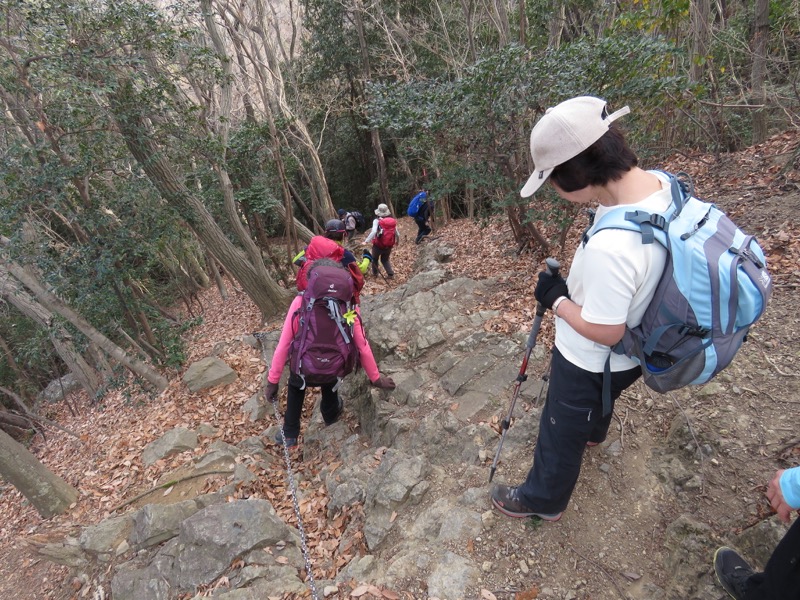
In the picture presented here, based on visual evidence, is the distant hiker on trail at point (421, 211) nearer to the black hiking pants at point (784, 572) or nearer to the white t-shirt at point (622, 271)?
the white t-shirt at point (622, 271)

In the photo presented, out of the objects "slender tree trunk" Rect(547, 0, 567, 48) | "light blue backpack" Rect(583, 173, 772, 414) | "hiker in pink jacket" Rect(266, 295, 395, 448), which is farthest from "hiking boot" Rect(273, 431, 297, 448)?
"slender tree trunk" Rect(547, 0, 567, 48)

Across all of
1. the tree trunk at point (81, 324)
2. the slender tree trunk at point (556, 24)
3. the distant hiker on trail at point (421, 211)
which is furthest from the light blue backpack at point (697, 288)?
the distant hiker on trail at point (421, 211)

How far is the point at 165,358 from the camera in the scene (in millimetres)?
7738

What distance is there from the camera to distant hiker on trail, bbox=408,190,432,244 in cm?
1188

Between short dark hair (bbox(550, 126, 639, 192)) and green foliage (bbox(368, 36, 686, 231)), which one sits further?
green foliage (bbox(368, 36, 686, 231))

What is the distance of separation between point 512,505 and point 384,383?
2.27 m

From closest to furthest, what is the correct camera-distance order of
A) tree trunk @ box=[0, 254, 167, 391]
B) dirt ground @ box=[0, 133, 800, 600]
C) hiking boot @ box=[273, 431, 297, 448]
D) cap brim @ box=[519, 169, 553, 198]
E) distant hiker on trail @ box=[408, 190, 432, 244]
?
cap brim @ box=[519, 169, 553, 198]
dirt ground @ box=[0, 133, 800, 600]
hiking boot @ box=[273, 431, 297, 448]
tree trunk @ box=[0, 254, 167, 391]
distant hiker on trail @ box=[408, 190, 432, 244]

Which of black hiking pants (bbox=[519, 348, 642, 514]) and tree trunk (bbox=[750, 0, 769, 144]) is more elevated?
tree trunk (bbox=[750, 0, 769, 144])

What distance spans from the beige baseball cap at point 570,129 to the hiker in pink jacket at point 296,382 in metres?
2.73

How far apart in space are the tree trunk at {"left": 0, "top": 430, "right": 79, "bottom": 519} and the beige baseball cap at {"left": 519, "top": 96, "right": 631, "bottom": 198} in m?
6.70

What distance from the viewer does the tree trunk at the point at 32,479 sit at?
16.3 feet

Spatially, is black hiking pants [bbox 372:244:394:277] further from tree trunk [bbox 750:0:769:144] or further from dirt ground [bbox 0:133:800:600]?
tree trunk [bbox 750:0:769:144]

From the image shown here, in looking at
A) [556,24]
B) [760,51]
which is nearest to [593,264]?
[760,51]

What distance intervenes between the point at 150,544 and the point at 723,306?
4927mm
